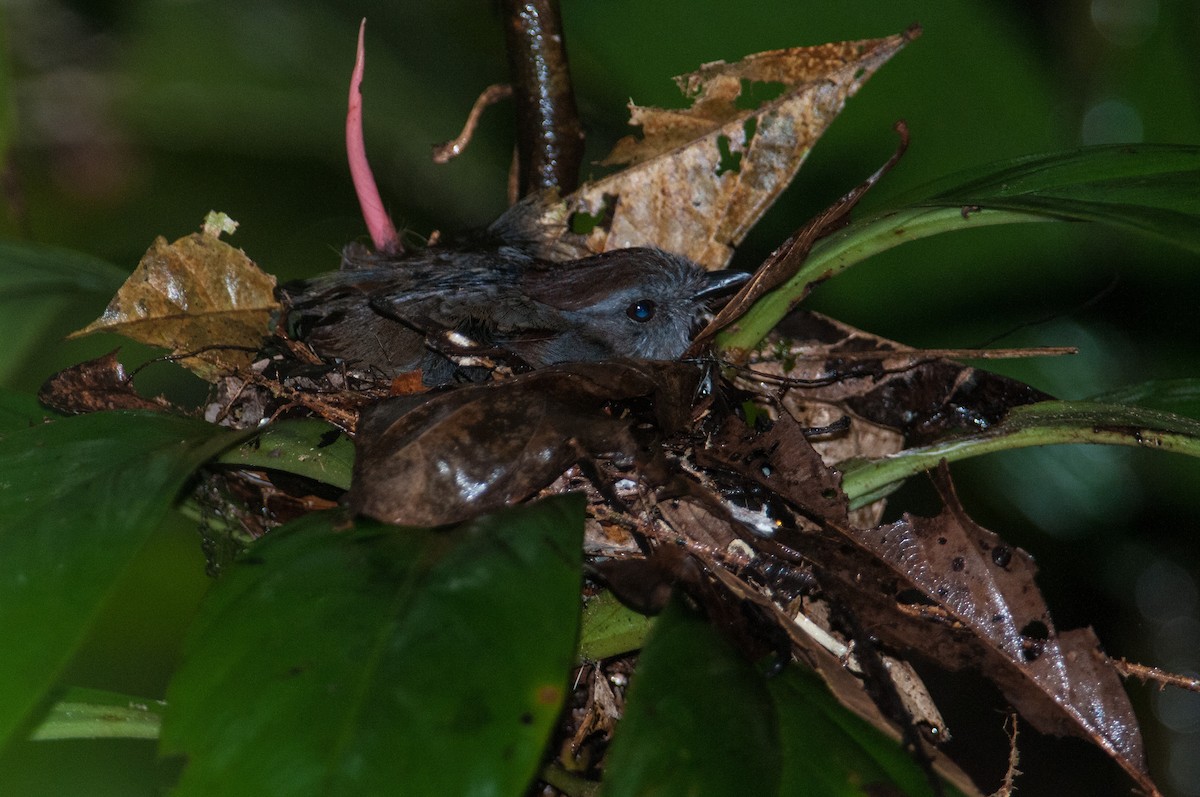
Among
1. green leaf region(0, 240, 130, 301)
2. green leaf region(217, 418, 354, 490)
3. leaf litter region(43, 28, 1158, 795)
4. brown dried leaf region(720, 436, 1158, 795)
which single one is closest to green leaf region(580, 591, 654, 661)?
leaf litter region(43, 28, 1158, 795)

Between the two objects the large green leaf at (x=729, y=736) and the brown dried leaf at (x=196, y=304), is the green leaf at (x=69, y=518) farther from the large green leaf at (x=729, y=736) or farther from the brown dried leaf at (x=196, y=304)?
the large green leaf at (x=729, y=736)

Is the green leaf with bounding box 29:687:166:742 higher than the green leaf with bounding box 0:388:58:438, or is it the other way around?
the green leaf with bounding box 0:388:58:438

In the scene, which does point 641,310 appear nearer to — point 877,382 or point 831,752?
point 877,382

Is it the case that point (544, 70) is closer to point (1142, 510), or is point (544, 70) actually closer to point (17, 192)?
point (17, 192)

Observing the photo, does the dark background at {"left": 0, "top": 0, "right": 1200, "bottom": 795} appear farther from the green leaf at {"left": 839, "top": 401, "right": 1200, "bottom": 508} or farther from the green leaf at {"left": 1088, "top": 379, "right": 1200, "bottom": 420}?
the green leaf at {"left": 839, "top": 401, "right": 1200, "bottom": 508}

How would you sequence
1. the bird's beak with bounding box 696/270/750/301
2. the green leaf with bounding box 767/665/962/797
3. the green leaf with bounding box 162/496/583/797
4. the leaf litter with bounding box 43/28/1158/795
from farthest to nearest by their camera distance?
1. the bird's beak with bounding box 696/270/750/301
2. the leaf litter with bounding box 43/28/1158/795
3. the green leaf with bounding box 767/665/962/797
4. the green leaf with bounding box 162/496/583/797

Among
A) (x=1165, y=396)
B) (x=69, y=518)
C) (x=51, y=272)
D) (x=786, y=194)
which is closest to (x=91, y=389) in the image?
(x=51, y=272)
